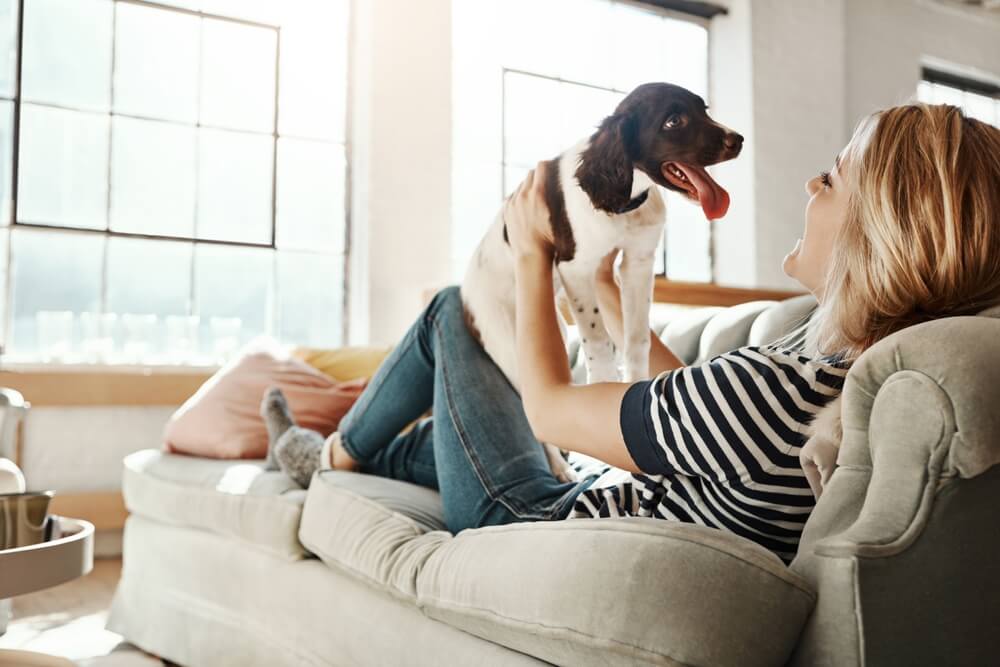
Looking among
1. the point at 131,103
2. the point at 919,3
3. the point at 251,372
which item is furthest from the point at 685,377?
the point at 919,3

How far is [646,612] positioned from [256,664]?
1.11 meters

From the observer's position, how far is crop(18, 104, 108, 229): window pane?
3.42 meters

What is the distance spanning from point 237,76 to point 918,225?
358 cm

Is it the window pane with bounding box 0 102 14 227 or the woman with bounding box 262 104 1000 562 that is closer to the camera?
the woman with bounding box 262 104 1000 562

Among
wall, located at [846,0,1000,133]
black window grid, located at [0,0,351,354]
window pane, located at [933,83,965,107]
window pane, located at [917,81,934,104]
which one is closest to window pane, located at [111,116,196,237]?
black window grid, located at [0,0,351,354]

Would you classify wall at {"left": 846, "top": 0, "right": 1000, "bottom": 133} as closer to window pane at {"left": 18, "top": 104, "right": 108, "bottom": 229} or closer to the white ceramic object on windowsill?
window pane at {"left": 18, "top": 104, "right": 108, "bottom": 229}

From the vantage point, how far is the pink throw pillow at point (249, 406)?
7.60 ft

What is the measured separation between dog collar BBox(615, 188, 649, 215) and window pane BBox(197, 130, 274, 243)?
307 centimetres

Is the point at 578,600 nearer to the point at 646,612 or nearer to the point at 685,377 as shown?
the point at 646,612

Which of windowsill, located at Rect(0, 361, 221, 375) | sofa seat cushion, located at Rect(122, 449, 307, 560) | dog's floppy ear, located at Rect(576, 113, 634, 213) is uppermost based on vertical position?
dog's floppy ear, located at Rect(576, 113, 634, 213)

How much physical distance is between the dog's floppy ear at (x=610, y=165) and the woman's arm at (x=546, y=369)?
0.12 meters

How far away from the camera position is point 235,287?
3783mm

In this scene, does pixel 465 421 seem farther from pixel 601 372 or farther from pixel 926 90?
pixel 926 90

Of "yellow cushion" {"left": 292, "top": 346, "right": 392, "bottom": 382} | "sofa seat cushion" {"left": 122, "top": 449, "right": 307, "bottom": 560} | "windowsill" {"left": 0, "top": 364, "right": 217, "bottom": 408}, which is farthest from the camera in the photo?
"windowsill" {"left": 0, "top": 364, "right": 217, "bottom": 408}
